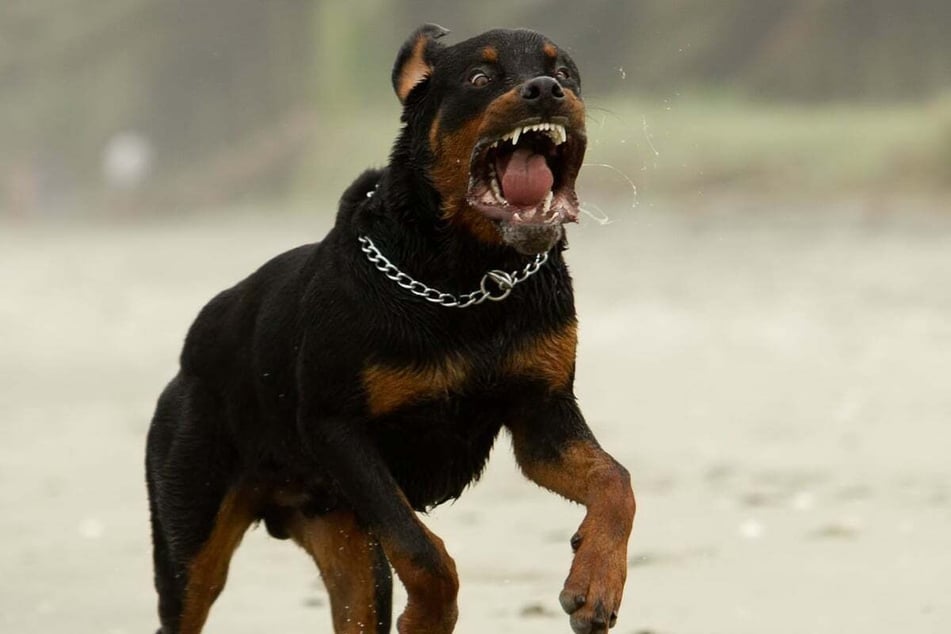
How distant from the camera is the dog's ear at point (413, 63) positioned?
4.89m

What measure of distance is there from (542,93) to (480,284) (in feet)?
1.83

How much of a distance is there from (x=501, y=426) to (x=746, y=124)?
17.6m

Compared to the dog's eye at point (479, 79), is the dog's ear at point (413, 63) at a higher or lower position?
higher

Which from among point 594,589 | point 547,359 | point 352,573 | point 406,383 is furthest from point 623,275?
point 594,589

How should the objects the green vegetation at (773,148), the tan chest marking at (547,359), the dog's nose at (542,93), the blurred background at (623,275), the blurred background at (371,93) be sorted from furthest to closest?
the blurred background at (371,93) < the green vegetation at (773,148) < the blurred background at (623,275) < the tan chest marking at (547,359) < the dog's nose at (542,93)

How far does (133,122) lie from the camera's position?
33406 mm

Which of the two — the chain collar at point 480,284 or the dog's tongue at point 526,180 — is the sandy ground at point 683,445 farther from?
the dog's tongue at point 526,180

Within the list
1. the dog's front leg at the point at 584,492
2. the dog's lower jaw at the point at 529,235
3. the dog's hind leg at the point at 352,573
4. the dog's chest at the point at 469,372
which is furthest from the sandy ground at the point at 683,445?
the dog's lower jaw at the point at 529,235

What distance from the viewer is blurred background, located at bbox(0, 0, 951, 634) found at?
273 inches

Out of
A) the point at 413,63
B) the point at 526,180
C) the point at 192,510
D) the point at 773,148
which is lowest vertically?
the point at 192,510

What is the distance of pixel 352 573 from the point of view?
5340 millimetres

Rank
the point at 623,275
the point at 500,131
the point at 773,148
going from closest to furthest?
1. the point at 500,131
2. the point at 623,275
3. the point at 773,148

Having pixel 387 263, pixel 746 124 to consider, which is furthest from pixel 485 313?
pixel 746 124

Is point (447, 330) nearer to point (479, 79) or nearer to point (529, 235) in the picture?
point (529, 235)
